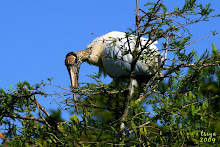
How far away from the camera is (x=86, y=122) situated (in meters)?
3.47

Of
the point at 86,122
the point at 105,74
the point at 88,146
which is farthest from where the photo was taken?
the point at 105,74

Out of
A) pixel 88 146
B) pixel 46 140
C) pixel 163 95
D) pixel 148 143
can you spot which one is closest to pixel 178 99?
pixel 163 95

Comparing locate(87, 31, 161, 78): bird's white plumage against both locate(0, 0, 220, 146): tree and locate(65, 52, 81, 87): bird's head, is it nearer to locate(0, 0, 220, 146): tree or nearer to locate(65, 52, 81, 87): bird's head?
locate(65, 52, 81, 87): bird's head

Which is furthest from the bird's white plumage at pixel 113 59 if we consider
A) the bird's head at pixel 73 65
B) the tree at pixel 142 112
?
the tree at pixel 142 112

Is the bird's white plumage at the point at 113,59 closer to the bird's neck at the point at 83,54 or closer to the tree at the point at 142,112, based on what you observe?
the bird's neck at the point at 83,54

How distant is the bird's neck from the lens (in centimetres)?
682

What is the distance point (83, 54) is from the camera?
6871mm

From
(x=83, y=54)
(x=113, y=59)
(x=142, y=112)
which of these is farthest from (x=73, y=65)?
(x=142, y=112)

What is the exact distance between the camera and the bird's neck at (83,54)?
22.4 ft

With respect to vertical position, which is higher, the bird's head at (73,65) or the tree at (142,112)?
the bird's head at (73,65)

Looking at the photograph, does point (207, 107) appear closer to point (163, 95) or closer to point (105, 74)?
point (163, 95)

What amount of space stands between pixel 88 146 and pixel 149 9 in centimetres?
110

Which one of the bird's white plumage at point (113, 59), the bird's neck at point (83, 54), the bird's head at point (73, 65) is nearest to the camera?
the bird's white plumage at point (113, 59)

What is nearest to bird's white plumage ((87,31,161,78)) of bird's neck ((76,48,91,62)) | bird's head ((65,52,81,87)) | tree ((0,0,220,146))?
bird's neck ((76,48,91,62))
